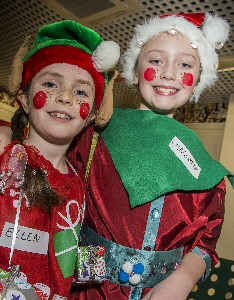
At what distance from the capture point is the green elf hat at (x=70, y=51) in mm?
1010

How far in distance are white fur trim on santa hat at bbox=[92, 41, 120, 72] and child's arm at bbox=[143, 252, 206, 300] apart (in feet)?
1.87

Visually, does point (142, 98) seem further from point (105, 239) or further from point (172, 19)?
point (105, 239)

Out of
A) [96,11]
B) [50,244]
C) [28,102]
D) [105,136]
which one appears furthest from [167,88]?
[96,11]

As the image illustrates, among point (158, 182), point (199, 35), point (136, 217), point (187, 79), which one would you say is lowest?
point (136, 217)

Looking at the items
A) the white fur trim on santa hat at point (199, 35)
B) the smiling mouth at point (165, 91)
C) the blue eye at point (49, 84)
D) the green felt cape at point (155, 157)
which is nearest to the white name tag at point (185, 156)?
the green felt cape at point (155, 157)

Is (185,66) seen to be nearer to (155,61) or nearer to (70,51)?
(155,61)

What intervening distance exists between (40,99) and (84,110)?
118mm

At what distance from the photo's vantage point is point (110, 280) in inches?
39.0

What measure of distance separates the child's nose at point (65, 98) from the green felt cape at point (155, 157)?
186mm

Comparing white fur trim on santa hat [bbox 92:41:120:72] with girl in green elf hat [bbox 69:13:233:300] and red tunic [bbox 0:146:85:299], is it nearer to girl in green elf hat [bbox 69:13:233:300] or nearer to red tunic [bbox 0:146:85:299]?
girl in green elf hat [bbox 69:13:233:300]

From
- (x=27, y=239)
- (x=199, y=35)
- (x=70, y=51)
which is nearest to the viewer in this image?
(x=27, y=239)

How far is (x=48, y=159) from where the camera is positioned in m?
1.03

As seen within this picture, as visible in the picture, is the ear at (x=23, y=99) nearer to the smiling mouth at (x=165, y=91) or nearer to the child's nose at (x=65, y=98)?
the child's nose at (x=65, y=98)

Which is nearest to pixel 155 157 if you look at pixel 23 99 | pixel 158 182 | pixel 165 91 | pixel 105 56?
pixel 158 182
